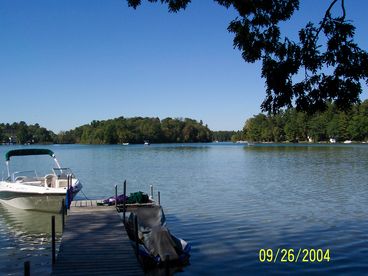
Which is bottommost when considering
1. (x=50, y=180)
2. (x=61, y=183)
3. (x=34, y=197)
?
(x=34, y=197)

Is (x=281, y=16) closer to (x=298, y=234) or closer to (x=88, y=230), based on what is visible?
(x=88, y=230)

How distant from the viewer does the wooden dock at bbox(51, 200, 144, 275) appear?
1027 centimetres

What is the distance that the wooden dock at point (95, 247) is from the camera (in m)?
10.3

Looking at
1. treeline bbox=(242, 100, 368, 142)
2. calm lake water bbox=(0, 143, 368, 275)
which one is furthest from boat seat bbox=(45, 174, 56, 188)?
treeline bbox=(242, 100, 368, 142)

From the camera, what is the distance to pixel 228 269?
12.8m

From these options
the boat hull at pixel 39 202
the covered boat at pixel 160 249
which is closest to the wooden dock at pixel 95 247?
the covered boat at pixel 160 249

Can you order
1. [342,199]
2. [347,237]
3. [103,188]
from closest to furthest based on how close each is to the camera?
[347,237]
[342,199]
[103,188]

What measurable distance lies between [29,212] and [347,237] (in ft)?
52.2

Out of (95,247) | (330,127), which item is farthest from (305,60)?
(330,127)

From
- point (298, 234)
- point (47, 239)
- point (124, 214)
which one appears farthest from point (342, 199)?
point (47, 239)

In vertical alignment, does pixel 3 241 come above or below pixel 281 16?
below

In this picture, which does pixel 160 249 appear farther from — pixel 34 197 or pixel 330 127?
pixel 330 127

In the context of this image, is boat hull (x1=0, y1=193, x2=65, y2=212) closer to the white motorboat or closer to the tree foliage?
the white motorboat

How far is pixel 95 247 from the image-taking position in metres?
12.1
